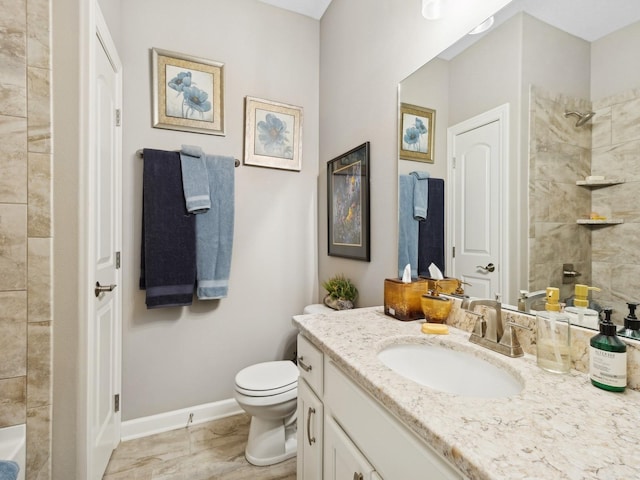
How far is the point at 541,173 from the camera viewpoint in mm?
896

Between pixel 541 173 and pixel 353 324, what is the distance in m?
0.79

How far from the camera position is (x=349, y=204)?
1.88m

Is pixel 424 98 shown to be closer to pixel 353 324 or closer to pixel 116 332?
pixel 353 324

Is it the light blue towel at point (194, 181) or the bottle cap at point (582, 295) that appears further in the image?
the light blue towel at point (194, 181)

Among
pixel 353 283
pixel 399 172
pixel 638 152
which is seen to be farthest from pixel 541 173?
pixel 353 283

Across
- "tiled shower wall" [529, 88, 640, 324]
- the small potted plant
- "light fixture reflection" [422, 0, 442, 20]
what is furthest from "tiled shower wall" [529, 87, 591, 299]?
the small potted plant

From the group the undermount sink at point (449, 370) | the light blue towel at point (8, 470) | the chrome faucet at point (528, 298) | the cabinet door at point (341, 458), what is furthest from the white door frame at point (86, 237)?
the chrome faucet at point (528, 298)

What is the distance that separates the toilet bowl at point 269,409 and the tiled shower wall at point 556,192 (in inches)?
48.5

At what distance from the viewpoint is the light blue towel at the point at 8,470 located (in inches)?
35.8

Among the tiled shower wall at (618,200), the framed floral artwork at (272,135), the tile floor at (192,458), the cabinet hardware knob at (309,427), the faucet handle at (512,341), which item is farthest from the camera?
the framed floral artwork at (272,135)

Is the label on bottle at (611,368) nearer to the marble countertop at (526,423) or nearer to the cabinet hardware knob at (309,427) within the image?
the marble countertop at (526,423)

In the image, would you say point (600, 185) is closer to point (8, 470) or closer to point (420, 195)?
point (420, 195)

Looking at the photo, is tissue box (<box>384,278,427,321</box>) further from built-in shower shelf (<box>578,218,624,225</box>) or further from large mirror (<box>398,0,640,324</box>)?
built-in shower shelf (<box>578,218,624,225</box>)

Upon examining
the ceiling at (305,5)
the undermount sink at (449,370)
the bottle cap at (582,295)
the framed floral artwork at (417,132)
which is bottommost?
the undermount sink at (449,370)
